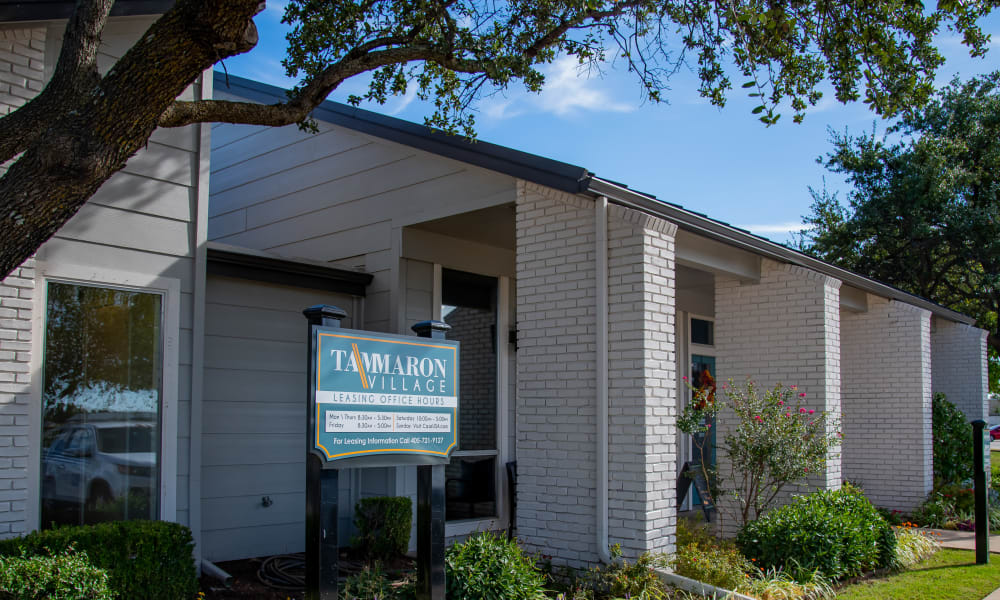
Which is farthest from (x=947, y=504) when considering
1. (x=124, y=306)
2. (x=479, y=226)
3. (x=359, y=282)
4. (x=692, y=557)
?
(x=124, y=306)

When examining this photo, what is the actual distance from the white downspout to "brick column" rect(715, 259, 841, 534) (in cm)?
283

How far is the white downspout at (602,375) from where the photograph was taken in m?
6.58

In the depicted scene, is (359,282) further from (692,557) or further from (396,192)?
(692,557)

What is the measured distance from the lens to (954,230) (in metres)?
16.9

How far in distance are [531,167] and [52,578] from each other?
477 centimetres

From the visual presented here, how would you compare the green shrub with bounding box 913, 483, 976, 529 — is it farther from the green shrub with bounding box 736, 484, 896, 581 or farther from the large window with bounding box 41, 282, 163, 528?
the large window with bounding box 41, 282, 163, 528

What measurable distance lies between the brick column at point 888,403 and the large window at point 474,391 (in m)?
6.01

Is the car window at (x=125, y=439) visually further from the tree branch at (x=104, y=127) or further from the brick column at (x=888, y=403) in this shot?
the brick column at (x=888, y=403)

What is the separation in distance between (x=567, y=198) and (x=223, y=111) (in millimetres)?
3105

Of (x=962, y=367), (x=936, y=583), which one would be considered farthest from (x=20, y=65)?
(x=962, y=367)

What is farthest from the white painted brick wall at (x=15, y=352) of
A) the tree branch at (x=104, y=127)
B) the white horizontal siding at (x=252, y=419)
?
the white horizontal siding at (x=252, y=419)

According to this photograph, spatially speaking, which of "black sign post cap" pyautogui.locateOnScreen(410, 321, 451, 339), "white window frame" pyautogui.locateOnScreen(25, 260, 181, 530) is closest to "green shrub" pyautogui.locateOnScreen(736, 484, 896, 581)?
"black sign post cap" pyautogui.locateOnScreen(410, 321, 451, 339)

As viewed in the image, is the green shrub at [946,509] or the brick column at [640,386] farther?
the green shrub at [946,509]

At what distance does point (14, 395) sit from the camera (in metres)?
5.62
